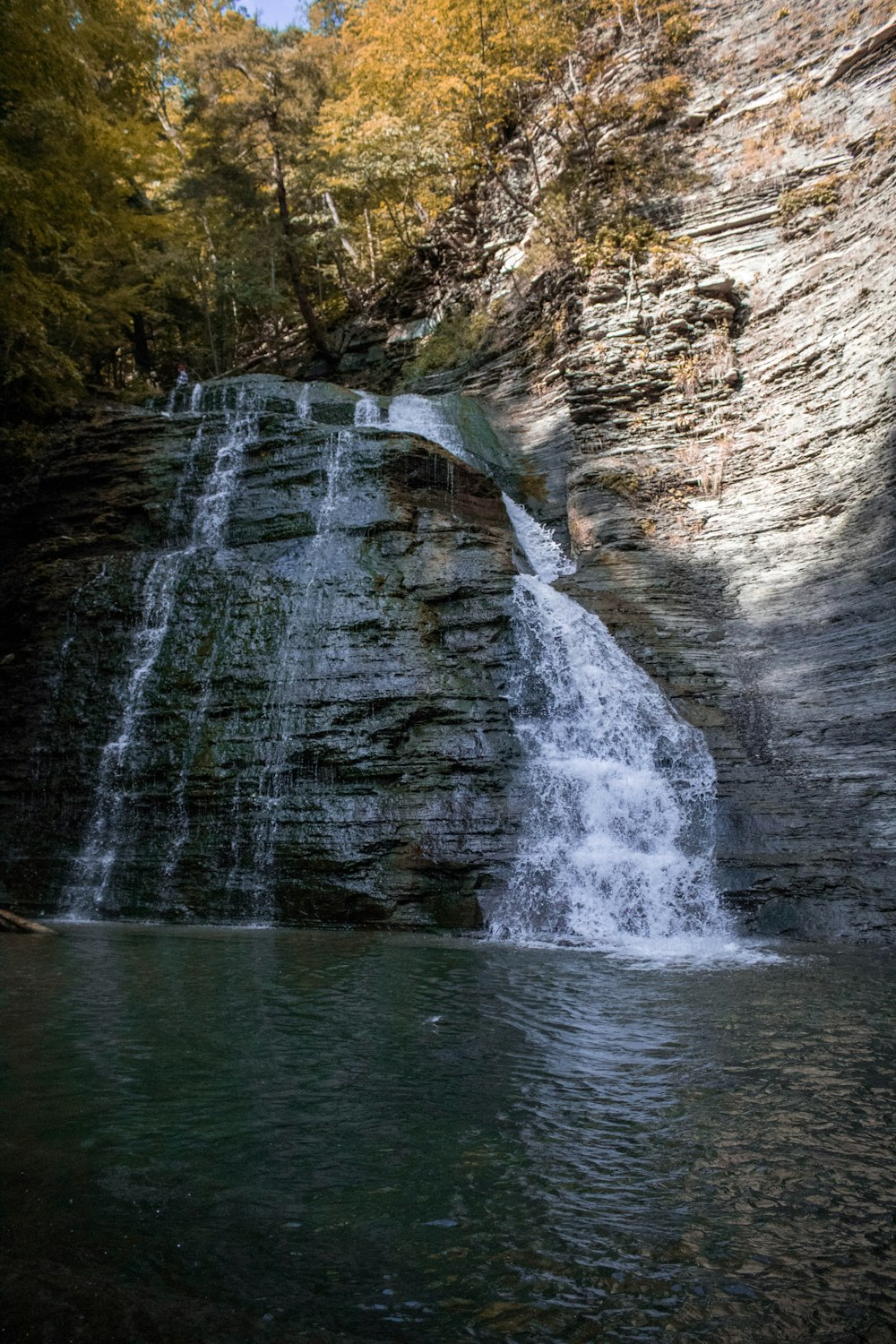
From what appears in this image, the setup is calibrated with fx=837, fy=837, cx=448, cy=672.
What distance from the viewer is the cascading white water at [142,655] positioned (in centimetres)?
1033

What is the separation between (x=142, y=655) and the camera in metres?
11.7

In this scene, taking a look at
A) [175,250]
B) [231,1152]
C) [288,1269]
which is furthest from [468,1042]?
[175,250]

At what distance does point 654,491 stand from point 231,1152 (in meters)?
12.8

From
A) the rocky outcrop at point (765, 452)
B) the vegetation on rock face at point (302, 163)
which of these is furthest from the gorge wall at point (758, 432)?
the vegetation on rock face at point (302, 163)

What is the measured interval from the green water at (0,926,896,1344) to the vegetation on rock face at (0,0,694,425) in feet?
44.0

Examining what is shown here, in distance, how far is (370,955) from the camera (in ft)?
25.2

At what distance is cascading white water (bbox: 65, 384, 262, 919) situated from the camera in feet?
33.9

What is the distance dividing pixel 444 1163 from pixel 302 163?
83.6 ft

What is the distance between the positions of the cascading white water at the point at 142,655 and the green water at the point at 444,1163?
423 cm

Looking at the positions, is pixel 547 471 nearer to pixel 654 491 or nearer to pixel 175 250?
pixel 654 491

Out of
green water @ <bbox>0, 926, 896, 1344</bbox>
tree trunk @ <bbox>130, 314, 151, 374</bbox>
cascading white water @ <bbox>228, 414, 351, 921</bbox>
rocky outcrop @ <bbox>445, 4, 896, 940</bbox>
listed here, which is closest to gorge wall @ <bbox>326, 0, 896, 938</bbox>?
rocky outcrop @ <bbox>445, 4, 896, 940</bbox>

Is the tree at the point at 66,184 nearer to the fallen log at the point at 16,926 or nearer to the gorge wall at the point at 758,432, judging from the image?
the gorge wall at the point at 758,432

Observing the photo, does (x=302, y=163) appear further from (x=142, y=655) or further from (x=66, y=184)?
(x=142, y=655)

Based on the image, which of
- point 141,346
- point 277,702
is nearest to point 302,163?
point 141,346
